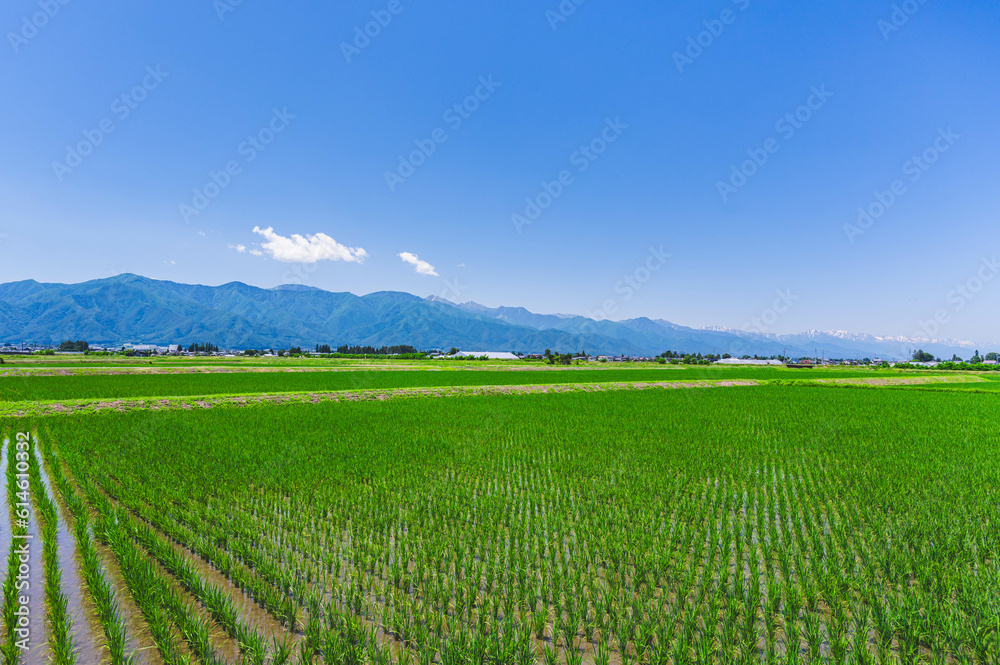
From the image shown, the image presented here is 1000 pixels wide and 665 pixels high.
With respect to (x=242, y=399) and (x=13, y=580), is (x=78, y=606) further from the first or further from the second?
(x=242, y=399)

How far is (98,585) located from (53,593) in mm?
344

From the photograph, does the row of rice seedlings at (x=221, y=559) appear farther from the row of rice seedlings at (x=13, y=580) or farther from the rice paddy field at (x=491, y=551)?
Result: the row of rice seedlings at (x=13, y=580)

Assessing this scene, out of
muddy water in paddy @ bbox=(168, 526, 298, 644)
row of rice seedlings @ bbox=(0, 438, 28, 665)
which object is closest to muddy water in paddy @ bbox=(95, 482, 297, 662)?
muddy water in paddy @ bbox=(168, 526, 298, 644)

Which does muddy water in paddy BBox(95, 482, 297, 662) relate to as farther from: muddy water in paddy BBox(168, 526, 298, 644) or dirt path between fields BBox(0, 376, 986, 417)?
dirt path between fields BBox(0, 376, 986, 417)

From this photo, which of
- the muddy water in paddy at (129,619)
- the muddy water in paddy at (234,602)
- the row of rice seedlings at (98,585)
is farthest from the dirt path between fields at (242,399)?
the muddy water in paddy at (234,602)

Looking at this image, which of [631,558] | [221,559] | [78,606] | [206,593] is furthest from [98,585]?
[631,558]

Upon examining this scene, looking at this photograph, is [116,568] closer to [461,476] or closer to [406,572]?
[406,572]

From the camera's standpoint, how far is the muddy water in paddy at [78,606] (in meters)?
3.72

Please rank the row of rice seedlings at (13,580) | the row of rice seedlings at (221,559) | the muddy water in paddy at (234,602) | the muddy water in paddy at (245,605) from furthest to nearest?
the row of rice seedlings at (221,559) → the muddy water in paddy at (245,605) → the muddy water in paddy at (234,602) → the row of rice seedlings at (13,580)

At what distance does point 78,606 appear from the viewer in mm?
4336

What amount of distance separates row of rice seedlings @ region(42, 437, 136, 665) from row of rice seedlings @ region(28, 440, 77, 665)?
20 centimetres

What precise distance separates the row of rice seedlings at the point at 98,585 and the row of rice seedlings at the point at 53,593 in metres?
0.20

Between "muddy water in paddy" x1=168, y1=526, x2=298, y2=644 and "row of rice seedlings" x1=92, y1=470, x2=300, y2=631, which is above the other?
"row of rice seedlings" x1=92, y1=470, x2=300, y2=631

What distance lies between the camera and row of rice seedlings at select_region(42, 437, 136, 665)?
3646 mm
